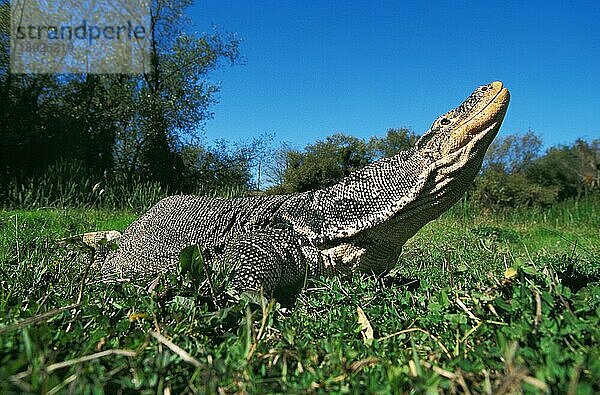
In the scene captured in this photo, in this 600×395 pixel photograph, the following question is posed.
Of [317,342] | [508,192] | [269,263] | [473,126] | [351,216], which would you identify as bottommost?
[317,342]

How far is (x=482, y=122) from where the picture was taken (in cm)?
302

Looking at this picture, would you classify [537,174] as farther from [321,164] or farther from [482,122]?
[482,122]

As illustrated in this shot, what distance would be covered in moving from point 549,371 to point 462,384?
197 millimetres

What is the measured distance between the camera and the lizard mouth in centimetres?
302

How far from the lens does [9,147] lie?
18656mm

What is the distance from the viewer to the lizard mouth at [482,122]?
3.02 meters

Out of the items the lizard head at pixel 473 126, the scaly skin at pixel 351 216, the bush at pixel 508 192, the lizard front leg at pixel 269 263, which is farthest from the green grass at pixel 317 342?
the bush at pixel 508 192

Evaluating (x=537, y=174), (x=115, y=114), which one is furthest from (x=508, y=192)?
(x=115, y=114)

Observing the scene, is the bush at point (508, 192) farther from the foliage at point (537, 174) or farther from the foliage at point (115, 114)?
the foliage at point (115, 114)

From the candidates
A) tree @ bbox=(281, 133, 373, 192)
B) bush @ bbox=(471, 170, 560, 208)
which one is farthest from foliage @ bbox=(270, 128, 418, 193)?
bush @ bbox=(471, 170, 560, 208)

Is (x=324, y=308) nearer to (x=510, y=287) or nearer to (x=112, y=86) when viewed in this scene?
(x=510, y=287)

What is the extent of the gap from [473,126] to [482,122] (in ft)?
0.19

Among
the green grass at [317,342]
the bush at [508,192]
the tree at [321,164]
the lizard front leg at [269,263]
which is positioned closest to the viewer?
the green grass at [317,342]

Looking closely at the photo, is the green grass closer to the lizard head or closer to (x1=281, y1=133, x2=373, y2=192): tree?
the lizard head
